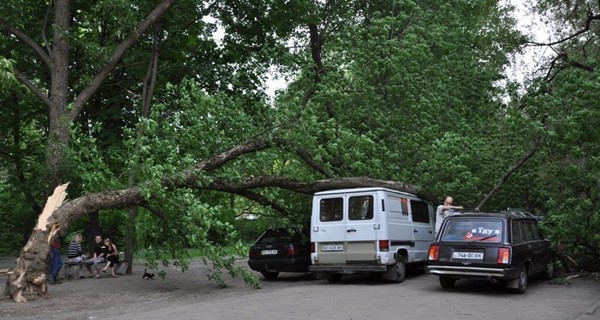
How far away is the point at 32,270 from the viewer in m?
12.1

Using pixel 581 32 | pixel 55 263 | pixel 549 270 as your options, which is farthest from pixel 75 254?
pixel 581 32

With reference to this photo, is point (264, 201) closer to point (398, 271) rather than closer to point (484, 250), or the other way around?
point (398, 271)

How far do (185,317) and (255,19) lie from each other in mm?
14595

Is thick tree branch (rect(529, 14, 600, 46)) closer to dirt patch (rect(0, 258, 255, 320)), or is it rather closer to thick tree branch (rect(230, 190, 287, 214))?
thick tree branch (rect(230, 190, 287, 214))

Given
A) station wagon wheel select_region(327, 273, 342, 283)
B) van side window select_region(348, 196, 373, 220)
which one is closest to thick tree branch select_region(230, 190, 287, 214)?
station wagon wheel select_region(327, 273, 342, 283)

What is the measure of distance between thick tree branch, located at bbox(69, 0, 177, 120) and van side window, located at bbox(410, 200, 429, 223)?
9272mm

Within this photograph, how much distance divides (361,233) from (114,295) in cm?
565

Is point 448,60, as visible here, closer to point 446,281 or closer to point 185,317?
point 446,281

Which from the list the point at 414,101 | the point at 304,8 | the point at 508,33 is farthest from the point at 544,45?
the point at 304,8

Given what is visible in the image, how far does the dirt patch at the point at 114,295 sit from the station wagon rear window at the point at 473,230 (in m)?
4.71

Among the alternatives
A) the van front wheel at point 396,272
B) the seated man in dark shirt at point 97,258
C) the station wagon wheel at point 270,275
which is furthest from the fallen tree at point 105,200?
the seated man in dark shirt at point 97,258

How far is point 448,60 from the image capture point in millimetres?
20453

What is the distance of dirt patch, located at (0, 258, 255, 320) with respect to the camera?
10609mm

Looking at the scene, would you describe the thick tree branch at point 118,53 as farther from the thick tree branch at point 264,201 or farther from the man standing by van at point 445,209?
the man standing by van at point 445,209
